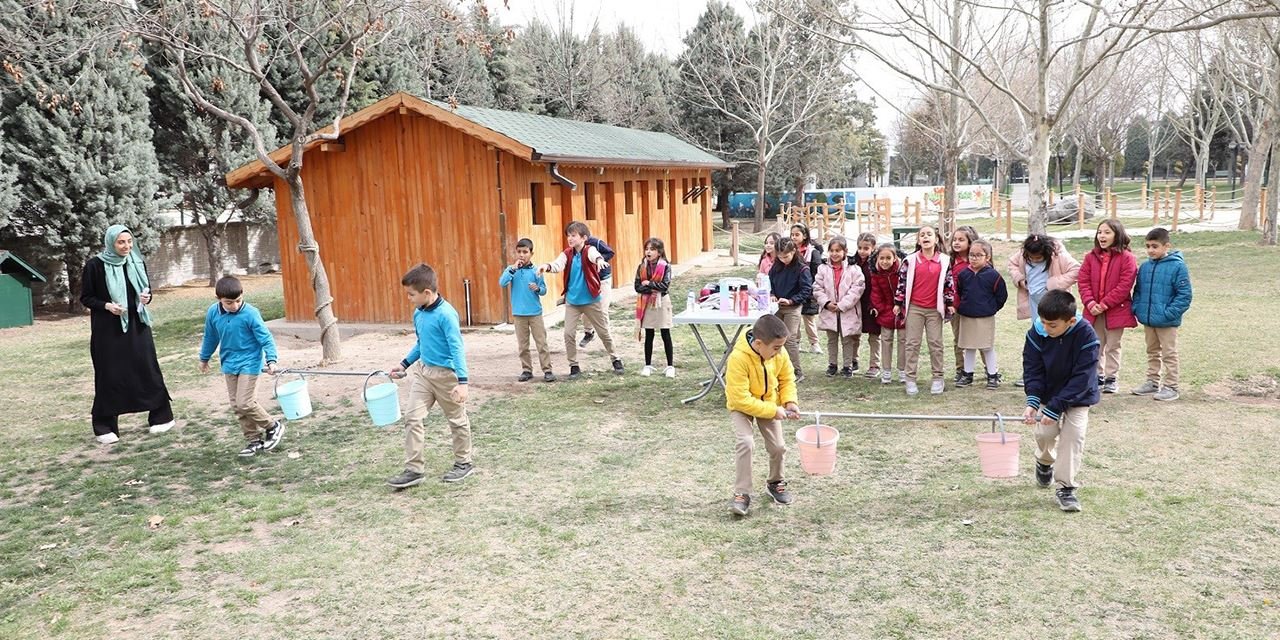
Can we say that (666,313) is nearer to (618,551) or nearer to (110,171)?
(618,551)

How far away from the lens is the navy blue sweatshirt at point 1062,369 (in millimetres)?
5410

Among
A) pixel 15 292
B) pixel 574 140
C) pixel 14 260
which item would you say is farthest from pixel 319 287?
pixel 15 292

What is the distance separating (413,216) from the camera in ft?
A: 46.7

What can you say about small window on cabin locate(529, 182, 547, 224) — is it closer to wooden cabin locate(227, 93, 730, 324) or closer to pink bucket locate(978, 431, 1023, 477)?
wooden cabin locate(227, 93, 730, 324)

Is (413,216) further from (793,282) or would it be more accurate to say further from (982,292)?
(982,292)

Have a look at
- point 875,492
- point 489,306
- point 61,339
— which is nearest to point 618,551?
point 875,492

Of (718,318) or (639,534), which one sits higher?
(718,318)

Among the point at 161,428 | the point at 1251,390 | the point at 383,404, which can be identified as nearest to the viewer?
the point at 383,404

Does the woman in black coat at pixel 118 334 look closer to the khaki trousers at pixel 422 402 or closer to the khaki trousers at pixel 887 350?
the khaki trousers at pixel 422 402

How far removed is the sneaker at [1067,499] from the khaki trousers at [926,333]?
3.14 meters

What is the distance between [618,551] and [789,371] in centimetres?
150

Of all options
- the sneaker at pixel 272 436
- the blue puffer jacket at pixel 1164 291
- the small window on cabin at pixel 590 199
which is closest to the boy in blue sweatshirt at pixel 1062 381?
the blue puffer jacket at pixel 1164 291

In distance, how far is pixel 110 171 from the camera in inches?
725

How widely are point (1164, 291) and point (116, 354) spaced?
30.3 feet
